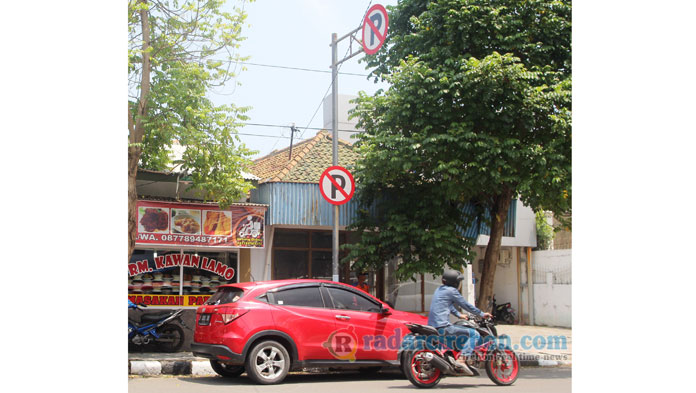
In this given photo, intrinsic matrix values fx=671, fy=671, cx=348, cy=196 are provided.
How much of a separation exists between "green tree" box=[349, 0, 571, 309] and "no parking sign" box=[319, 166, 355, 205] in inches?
65.1

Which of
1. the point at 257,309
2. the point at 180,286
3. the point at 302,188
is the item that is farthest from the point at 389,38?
the point at 257,309

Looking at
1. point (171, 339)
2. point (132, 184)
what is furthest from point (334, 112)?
point (171, 339)

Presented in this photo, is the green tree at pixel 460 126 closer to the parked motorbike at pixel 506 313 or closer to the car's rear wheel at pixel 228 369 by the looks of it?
the car's rear wheel at pixel 228 369

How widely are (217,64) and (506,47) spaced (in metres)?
5.71

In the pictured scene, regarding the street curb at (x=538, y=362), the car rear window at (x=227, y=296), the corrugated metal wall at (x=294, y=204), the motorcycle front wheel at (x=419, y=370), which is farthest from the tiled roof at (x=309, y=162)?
the motorcycle front wheel at (x=419, y=370)

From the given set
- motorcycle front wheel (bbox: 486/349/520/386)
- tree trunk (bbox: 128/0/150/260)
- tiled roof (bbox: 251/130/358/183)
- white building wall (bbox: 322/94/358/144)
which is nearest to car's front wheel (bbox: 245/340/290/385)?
motorcycle front wheel (bbox: 486/349/520/386)

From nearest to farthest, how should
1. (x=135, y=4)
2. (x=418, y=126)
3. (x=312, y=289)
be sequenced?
(x=312, y=289)
(x=135, y=4)
(x=418, y=126)

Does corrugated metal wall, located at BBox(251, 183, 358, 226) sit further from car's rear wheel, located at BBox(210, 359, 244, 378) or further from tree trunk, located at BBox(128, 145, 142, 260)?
car's rear wheel, located at BBox(210, 359, 244, 378)

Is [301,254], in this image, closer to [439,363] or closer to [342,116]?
[342,116]

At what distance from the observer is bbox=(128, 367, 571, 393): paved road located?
9133mm

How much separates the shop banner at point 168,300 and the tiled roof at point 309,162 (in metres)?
2.89

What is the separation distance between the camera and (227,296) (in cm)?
998

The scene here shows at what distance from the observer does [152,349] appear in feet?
43.4

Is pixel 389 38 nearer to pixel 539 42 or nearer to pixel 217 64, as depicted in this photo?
pixel 539 42
